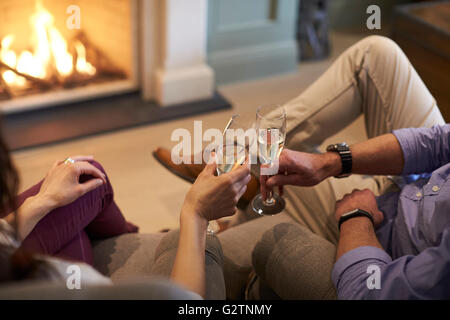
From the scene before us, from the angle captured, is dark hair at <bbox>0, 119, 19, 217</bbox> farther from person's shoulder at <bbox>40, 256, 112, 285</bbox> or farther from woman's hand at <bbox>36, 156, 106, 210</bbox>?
woman's hand at <bbox>36, 156, 106, 210</bbox>

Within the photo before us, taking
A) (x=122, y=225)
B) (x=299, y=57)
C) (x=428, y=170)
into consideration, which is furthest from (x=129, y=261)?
(x=299, y=57)

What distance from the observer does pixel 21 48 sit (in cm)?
287

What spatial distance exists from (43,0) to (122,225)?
1683 mm

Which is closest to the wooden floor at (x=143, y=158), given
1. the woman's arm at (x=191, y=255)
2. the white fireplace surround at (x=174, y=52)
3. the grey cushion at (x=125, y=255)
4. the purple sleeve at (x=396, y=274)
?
the white fireplace surround at (x=174, y=52)

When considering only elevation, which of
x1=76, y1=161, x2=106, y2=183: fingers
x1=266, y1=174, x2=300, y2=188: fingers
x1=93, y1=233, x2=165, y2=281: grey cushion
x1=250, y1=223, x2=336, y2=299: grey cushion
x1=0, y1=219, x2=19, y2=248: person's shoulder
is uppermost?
x1=0, y1=219, x2=19, y2=248: person's shoulder

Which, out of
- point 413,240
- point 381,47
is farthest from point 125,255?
point 381,47

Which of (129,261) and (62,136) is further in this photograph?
(62,136)

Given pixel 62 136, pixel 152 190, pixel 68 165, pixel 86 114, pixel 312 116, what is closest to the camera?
pixel 68 165

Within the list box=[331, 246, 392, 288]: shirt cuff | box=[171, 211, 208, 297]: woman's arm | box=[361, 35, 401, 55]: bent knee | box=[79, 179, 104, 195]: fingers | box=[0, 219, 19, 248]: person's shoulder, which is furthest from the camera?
box=[361, 35, 401, 55]: bent knee

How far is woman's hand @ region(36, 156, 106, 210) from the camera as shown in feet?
4.05

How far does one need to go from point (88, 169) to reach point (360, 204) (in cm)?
67

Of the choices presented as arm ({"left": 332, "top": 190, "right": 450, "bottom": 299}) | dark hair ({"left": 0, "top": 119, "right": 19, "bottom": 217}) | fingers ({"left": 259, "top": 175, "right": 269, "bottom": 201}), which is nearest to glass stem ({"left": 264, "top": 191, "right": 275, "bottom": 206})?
fingers ({"left": 259, "top": 175, "right": 269, "bottom": 201})

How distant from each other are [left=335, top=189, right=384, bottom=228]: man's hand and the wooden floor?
0.49 metres

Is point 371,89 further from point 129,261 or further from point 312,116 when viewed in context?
point 129,261
